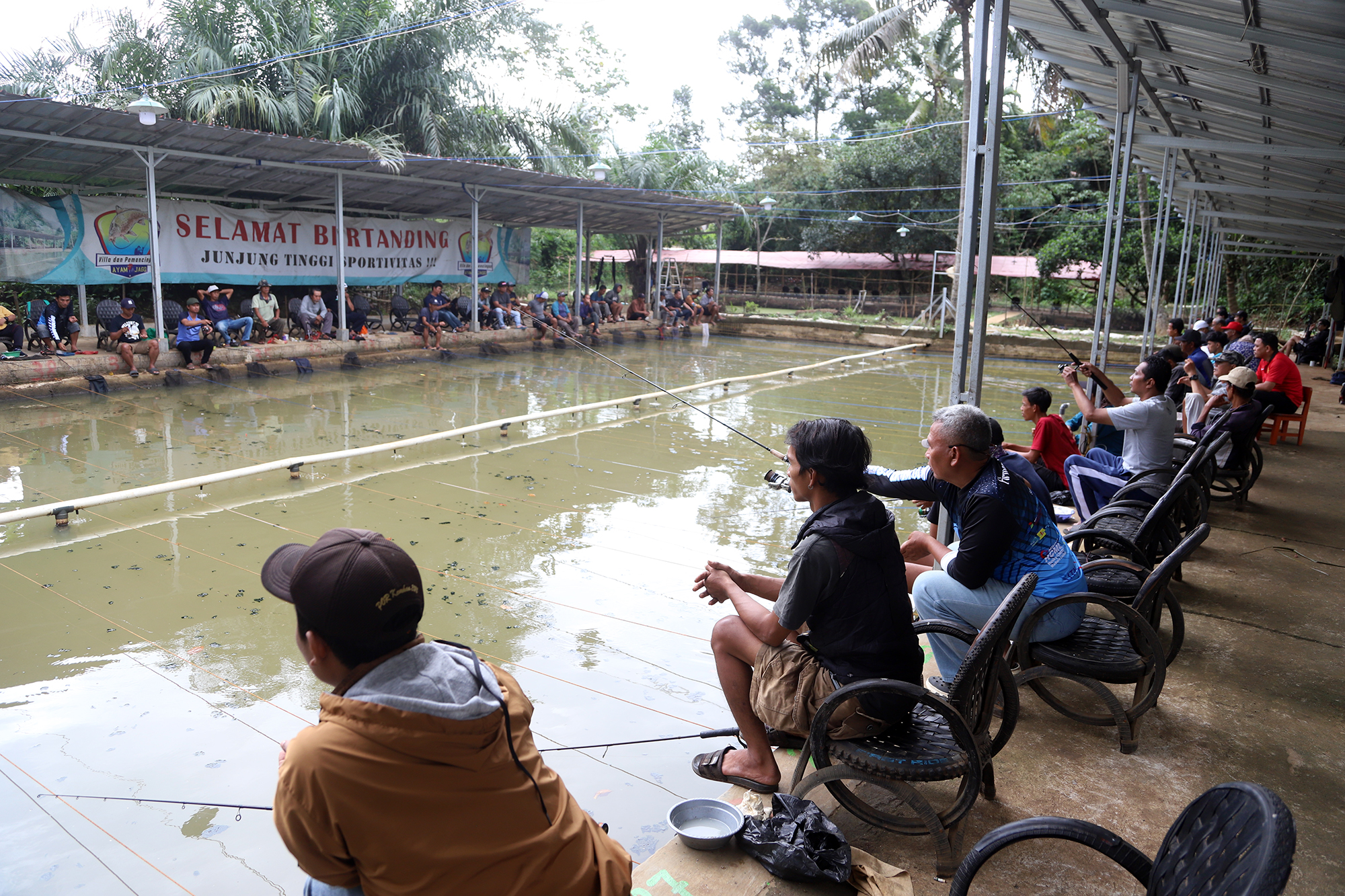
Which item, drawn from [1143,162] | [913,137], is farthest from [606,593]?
[913,137]

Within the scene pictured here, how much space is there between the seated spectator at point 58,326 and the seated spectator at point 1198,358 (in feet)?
43.1

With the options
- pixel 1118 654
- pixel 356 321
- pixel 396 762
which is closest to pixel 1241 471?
pixel 1118 654

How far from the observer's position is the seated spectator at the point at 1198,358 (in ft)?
25.7

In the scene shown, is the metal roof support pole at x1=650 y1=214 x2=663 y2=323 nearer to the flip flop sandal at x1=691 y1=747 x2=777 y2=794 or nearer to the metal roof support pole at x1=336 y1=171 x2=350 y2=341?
the metal roof support pole at x1=336 y1=171 x2=350 y2=341

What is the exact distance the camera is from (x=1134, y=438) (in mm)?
5270

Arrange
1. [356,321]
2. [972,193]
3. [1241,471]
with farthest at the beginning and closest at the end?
[356,321] < [1241,471] < [972,193]

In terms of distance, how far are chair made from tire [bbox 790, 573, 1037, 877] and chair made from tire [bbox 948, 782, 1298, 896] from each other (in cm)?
48

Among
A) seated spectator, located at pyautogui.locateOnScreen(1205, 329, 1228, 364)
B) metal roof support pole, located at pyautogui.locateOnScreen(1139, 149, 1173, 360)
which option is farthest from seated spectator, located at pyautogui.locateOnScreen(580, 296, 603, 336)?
seated spectator, located at pyautogui.locateOnScreen(1205, 329, 1228, 364)

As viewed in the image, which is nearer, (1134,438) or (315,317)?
(1134,438)

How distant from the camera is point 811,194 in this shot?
2856 cm

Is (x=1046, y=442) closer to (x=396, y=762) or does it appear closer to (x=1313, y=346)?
(x=396, y=762)

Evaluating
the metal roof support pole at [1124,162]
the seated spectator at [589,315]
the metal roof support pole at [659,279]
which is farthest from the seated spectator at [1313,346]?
the seated spectator at [589,315]

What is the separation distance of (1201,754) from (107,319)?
13.2 m

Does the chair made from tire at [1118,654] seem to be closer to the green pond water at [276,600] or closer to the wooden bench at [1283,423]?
the green pond water at [276,600]
